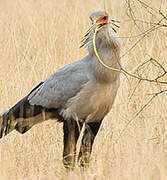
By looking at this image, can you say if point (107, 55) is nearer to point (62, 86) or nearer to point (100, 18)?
point (100, 18)

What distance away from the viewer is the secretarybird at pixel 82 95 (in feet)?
13.4

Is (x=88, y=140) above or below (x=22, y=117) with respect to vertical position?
below

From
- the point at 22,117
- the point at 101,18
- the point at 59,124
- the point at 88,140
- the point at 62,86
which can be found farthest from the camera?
the point at 59,124

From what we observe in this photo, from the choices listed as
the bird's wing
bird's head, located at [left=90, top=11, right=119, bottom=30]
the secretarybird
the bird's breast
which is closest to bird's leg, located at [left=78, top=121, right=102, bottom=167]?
the secretarybird

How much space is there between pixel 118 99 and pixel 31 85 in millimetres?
1206

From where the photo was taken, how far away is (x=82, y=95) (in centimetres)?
413

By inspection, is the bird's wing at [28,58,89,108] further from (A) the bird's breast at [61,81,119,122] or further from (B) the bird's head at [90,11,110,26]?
(B) the bird's head at [90,11,110,26]

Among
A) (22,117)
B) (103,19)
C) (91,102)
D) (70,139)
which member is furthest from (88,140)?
(103,19)

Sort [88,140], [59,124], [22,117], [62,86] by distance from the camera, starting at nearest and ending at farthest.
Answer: [62,86] < [88,140] < [22,117] < [59,124]

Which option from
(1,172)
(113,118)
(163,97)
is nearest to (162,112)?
(163,97)

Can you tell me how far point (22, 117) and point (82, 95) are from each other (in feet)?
2.57

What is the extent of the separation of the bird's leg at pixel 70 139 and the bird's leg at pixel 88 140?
0.09 m

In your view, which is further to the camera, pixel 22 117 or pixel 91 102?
pixel 22 117

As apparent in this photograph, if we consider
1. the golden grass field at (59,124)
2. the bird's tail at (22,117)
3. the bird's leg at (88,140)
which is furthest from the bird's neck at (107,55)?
the bird's tail at (22,117)
